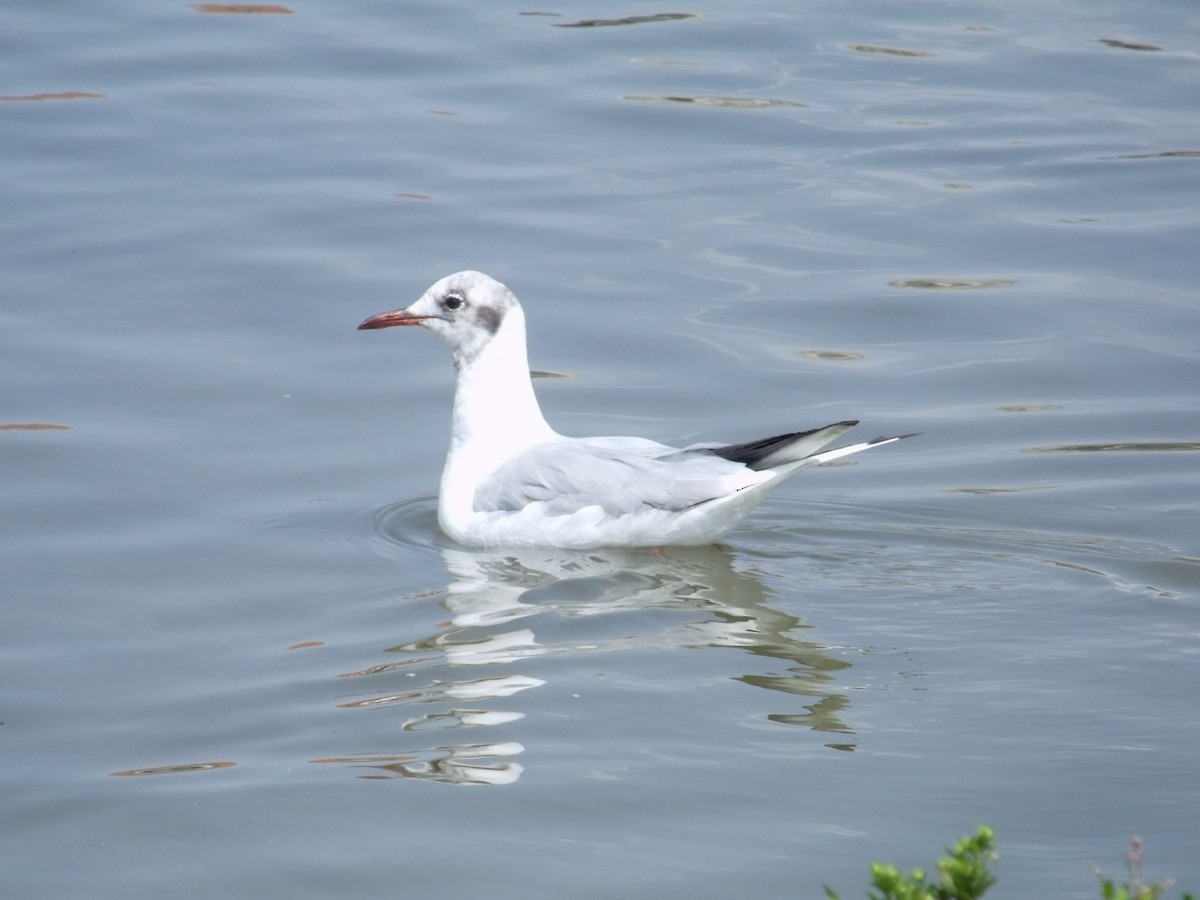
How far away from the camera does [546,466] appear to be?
7.66 m

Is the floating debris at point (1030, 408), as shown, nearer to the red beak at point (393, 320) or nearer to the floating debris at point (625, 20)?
the red beak at point (393, 320)

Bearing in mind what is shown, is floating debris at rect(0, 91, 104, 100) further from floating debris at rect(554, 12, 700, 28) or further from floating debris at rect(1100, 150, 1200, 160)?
floating debris at rect(1100, 150, 1200, 160)

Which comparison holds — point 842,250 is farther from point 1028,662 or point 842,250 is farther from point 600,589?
point 1028,662

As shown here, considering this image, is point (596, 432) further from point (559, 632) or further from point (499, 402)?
point (559, 632)

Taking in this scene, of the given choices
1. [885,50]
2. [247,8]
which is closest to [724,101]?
[885,50]

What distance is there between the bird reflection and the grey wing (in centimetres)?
24

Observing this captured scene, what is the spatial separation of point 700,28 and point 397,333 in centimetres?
851

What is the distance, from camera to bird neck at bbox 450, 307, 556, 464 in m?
7.99

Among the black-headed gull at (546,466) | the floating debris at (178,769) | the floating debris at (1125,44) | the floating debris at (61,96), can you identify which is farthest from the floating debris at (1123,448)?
the floating debris at (1125,44)

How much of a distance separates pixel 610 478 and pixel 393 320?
1.33 meters

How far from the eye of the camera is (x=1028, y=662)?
19.8 feet

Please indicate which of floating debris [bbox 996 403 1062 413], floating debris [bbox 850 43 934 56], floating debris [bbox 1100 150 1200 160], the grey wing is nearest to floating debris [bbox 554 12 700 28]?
floating debris [bbox 850 43 934 56]

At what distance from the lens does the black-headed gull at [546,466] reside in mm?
7195

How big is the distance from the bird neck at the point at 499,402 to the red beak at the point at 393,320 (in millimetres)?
295
